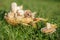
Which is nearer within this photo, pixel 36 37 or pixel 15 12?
pixel 36 37

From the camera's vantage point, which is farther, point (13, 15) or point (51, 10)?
point (51, 10)

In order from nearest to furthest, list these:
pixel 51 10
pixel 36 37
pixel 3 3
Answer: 1. pixel 36 37
2. pixel 51 10
3. pixel 3 3

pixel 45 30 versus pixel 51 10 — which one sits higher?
pixel 45 30

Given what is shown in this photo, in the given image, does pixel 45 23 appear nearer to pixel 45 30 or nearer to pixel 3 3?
pixel 45 30

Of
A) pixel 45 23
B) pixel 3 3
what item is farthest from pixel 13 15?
pixel 3 3

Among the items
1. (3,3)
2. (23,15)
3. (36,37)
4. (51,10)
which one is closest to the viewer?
(36,37)

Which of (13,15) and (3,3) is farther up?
(13,15)

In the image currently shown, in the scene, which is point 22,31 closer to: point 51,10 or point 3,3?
point 51,10

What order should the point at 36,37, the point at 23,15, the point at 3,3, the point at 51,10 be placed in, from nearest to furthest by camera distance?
1. the point at 36,37
2. the point at 23,15
3. the point at 51,10
4. the point at 3,3

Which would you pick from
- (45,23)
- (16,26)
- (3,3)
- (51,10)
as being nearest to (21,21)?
(16,26)
